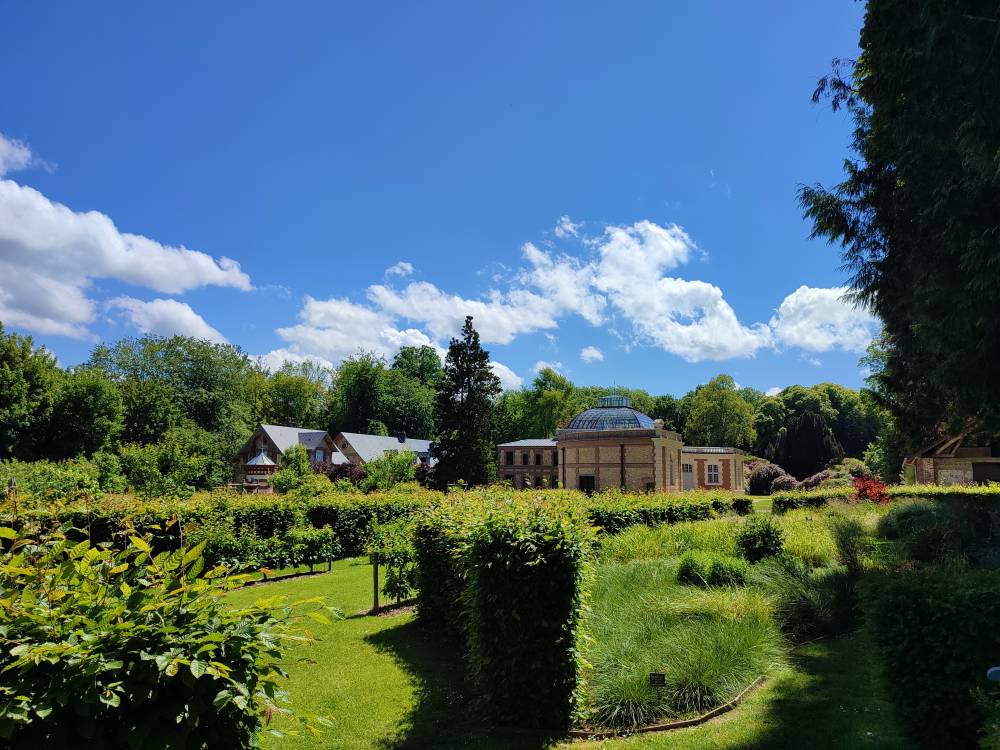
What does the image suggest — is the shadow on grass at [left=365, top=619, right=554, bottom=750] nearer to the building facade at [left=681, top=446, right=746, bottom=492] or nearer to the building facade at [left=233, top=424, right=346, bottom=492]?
the building facade at [left=681, top=446, right=746, bottom=492]

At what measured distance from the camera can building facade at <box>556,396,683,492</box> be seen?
110 feet

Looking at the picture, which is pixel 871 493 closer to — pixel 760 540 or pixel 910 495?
pixel 910 495

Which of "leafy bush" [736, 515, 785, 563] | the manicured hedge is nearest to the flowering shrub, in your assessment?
"leafy bush" [736, 515, 785, 563]

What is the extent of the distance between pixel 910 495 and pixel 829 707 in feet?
56.3

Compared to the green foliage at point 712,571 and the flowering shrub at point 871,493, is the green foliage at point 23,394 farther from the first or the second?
the flowering shrub at point 871,493

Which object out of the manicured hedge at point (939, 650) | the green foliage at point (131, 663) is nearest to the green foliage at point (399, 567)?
the manicured hedge at point (939, 650)

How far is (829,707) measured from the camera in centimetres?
564

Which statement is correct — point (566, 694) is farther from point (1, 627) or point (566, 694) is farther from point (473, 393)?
point (473, 393)

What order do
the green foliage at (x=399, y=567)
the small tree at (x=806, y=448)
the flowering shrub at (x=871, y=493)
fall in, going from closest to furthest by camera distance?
the green foliage at (x=399, y=567)
the flowering shrub at (x=871, y=493)
the small tree at (x=806, y=448)

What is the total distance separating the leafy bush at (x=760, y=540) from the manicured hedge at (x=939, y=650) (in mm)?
7193

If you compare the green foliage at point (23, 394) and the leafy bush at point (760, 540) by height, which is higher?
the green foliage at point (23, 394)

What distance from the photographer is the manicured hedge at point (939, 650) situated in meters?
4.14

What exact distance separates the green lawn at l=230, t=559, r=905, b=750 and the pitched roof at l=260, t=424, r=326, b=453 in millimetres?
40043

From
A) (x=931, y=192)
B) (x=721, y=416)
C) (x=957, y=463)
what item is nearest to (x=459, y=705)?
(x=931, y=192)
